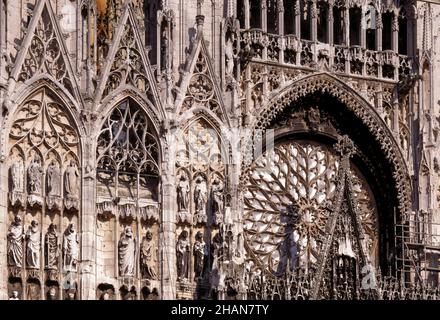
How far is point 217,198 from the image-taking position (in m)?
34.3

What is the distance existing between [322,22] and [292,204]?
3.38 m

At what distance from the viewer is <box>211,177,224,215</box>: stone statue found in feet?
112

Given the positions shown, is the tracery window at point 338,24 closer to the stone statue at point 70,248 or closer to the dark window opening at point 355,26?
the dark window opening at point 355,26

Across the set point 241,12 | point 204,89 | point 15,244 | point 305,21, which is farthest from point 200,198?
point 305,21

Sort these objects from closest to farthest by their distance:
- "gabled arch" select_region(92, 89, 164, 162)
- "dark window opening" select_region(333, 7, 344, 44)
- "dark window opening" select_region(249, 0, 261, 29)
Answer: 1. "gabled arch" select_region(92, 89, 164, 162)
2. "dark window opening" select_region(249, 0, 261, 29)
3. "dark window opening" select_region(333, 7, 344, 44)

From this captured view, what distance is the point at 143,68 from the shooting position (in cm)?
3428

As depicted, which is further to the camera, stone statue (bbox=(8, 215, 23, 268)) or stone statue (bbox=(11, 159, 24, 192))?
stone statue (bbox=(11, 159, 24, 192))

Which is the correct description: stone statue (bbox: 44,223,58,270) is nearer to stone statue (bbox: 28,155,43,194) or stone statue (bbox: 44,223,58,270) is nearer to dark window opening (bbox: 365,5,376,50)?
stone statue (bbox: 28,155,43,194)

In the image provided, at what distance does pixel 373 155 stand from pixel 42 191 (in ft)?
21.6

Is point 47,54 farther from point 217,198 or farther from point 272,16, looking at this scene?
point 272,16

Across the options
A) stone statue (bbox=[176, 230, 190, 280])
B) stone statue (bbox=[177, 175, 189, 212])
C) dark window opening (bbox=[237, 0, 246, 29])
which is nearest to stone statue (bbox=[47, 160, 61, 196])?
stone statue (bbox=[177, 175, 189, 212])

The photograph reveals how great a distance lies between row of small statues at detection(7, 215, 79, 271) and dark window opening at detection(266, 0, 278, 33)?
226 inches
